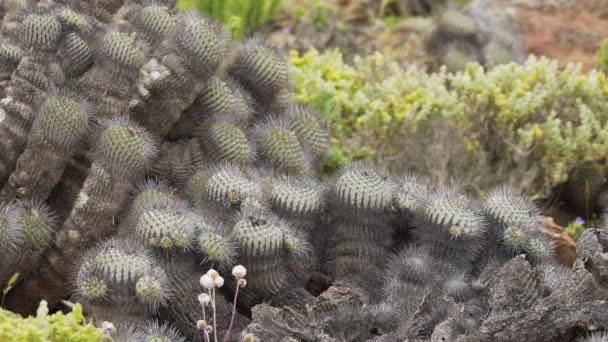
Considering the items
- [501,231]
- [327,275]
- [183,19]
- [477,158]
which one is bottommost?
[477,158]

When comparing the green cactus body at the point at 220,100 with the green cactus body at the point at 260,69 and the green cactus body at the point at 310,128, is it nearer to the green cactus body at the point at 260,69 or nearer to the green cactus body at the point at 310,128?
the green cactus body at the point at 260,69

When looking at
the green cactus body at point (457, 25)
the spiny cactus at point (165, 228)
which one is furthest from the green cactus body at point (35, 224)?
the green cactus body at point (457, 25)

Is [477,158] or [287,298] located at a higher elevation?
[287,298]

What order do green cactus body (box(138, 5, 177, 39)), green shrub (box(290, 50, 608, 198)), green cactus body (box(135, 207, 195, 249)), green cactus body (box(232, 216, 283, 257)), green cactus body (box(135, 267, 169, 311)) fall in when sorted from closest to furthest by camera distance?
green cactus body (box(135, 267, 169, 311)) < green cactus body (box(135, 207, 195, 249)) < green cactus body (box(232, 216, 283, 257)) < green cactus body (box(138, 5, 177, 39)) < green shrub (box(290, 50, 608, 198))

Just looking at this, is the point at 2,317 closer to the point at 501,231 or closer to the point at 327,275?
the point at 327,275

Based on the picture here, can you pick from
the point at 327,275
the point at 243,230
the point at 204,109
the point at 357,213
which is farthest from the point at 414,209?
the point at 204,109

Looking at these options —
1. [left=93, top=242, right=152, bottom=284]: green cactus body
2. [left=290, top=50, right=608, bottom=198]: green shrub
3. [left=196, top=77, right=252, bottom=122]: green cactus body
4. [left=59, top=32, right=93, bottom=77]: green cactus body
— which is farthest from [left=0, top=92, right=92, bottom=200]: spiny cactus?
[left=290, top=50, right=608, bottom=198]: green shrub

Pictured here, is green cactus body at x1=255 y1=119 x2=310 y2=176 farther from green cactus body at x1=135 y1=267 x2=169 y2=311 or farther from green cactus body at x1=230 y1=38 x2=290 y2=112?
green cactus body at x1=135 y1=267 x2=169 y2=311

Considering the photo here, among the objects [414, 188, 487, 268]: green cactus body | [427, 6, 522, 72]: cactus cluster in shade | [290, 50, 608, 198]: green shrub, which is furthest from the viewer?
[427, 6, 522, 72]: cactus cluster in shade

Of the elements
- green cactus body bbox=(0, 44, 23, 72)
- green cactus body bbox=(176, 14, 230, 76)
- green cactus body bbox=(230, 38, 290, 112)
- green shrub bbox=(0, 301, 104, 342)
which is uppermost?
green cactus body bbox=(176, 14, 230, 76)
